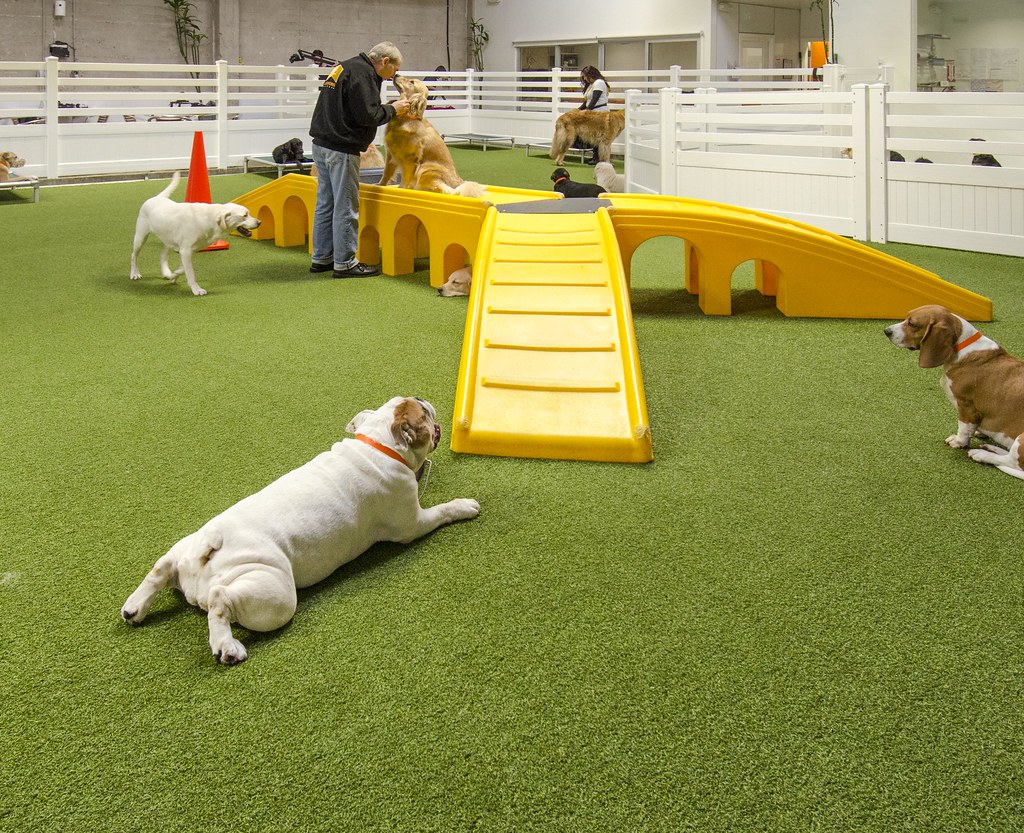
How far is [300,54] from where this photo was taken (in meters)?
15.3

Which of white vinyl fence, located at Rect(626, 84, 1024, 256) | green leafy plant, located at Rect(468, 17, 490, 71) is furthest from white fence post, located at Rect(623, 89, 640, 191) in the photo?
green leafy plant, located at Rect(468, 17, 490, 71)

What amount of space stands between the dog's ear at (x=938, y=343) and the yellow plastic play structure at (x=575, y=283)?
1.01 metres

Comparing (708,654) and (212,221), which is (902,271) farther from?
(212,221)

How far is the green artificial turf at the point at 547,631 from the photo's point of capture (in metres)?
1.66

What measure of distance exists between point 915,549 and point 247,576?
182 centimetres

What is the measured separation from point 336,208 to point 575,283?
2652 mm

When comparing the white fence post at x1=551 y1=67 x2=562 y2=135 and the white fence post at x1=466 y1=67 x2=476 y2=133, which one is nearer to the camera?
the white fence post at x1=551 y1=67 x2=562 y2=135

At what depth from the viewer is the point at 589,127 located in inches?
498

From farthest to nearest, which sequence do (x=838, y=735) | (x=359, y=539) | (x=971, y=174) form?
1. (x=971, y=174)
2. (x=359, y=539)
3. (x=838, y=735)

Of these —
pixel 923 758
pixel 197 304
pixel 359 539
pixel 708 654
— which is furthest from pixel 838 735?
pixel 197 304

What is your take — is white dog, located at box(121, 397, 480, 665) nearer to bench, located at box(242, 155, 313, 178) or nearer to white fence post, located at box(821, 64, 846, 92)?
bench, located at box(242, 155, 313, 178)

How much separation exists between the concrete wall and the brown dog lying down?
41.5 ft

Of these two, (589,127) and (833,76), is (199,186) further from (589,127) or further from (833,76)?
(833,76)

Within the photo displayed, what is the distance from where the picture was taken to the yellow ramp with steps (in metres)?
3.22
